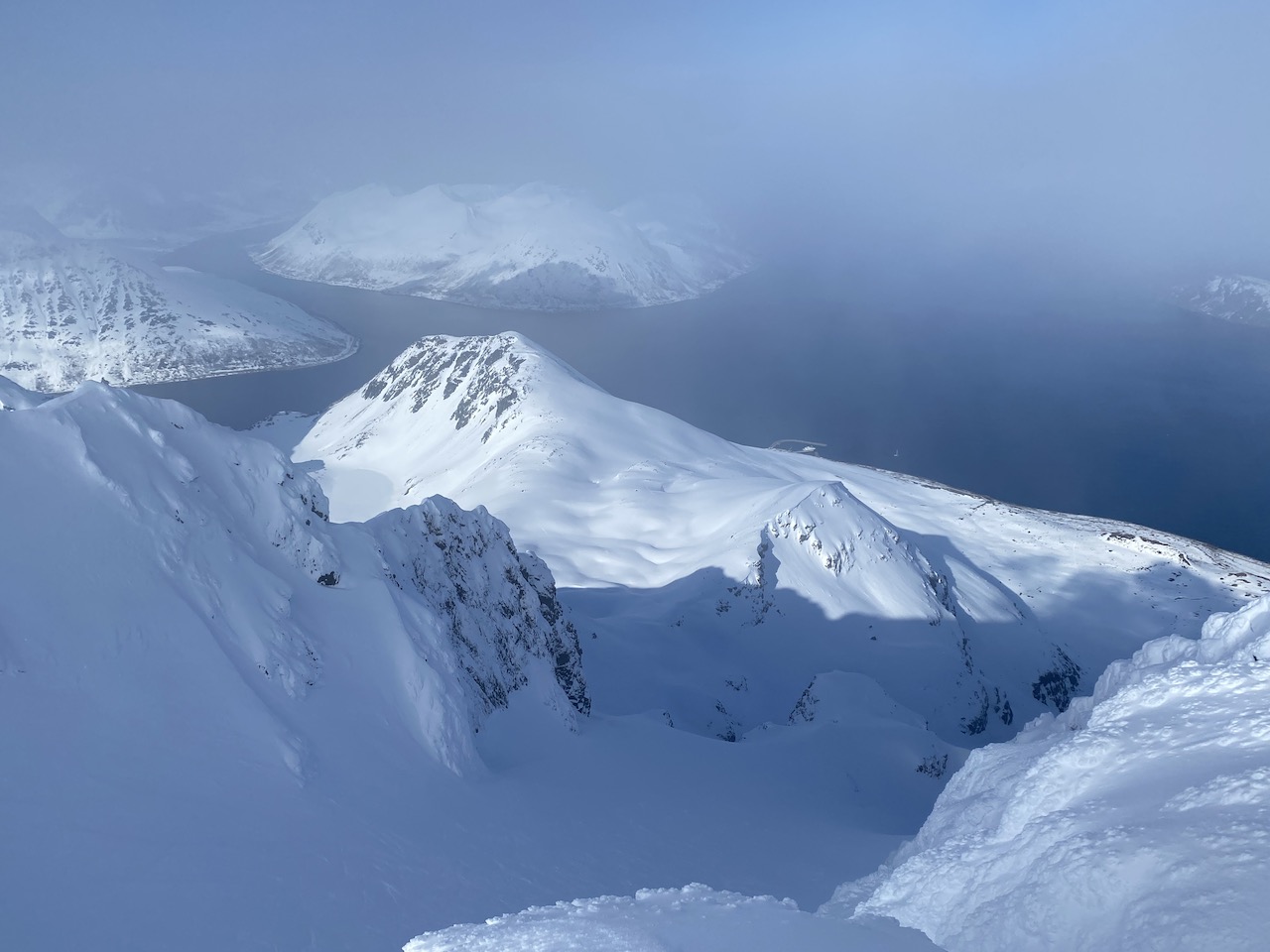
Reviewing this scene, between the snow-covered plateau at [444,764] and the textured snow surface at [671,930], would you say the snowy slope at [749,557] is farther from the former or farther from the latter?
the textured snow surface at [671,930]

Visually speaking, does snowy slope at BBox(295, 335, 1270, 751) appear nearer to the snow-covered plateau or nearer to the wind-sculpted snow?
the snow-covered plateau

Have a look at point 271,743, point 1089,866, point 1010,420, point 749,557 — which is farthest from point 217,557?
point 1010,420

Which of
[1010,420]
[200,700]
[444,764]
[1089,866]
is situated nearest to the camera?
[1089,866]

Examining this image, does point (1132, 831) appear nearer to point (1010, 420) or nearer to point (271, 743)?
point (271, 743)

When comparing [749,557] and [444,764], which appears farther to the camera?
[749,557]

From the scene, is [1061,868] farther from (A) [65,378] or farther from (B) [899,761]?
(A) [65,378]

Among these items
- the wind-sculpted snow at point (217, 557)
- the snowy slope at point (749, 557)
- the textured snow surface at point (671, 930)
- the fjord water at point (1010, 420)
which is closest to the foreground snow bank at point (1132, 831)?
the textured snow surface at point (671, 930)

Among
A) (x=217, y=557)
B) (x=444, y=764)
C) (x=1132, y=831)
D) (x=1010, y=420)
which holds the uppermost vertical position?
(x=217, y=557)
